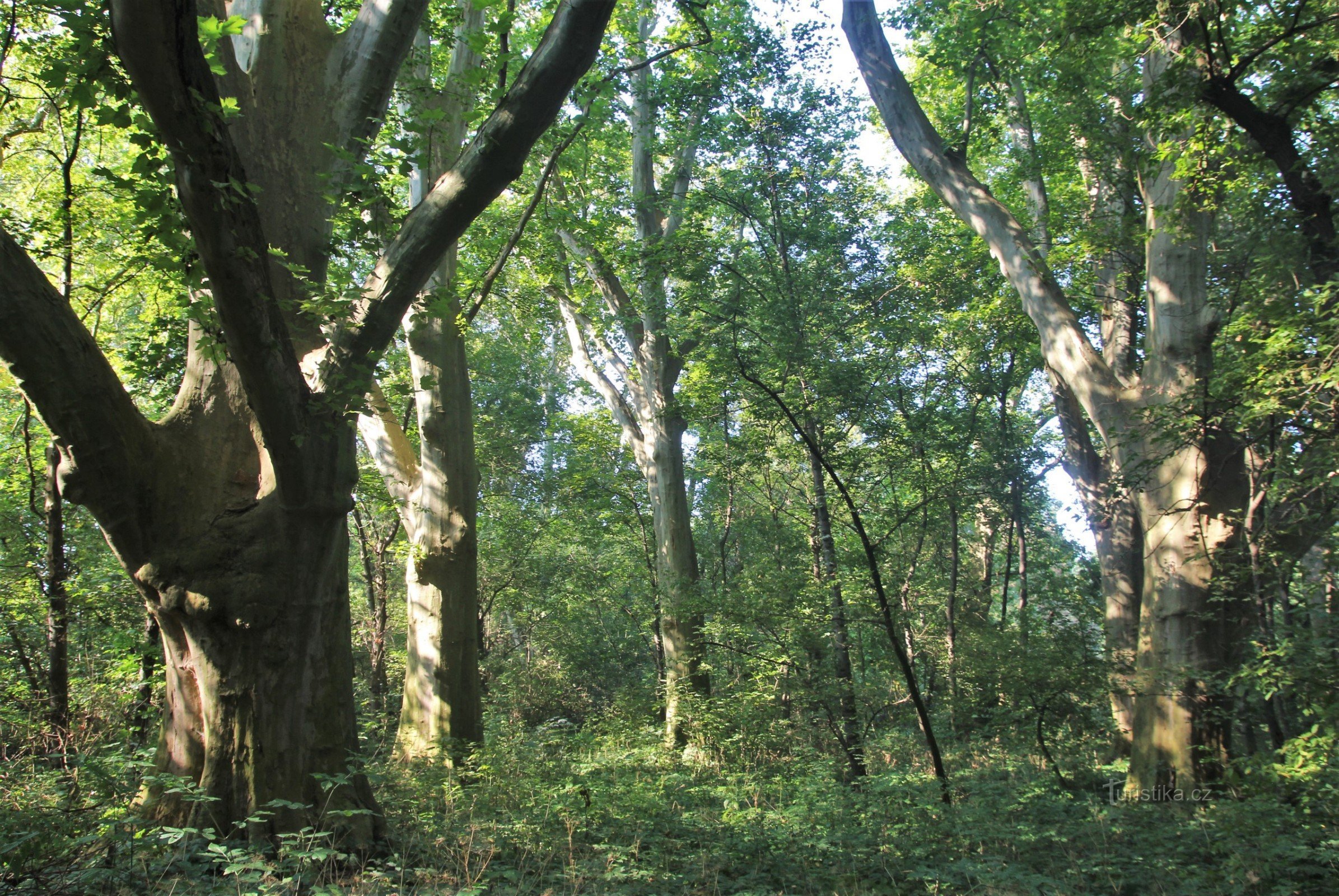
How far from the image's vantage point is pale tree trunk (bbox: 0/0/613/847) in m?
3.26

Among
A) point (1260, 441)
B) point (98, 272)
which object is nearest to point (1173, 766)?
point (1260, 441)

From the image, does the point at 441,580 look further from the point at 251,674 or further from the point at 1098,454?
the point at 1098,454

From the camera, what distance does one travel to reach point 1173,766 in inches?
250

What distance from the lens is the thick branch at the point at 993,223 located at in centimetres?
753

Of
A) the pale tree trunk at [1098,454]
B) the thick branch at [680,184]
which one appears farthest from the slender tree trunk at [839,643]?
the thick branch at [680,184]

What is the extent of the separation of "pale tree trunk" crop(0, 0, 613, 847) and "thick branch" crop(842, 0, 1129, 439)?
597cm

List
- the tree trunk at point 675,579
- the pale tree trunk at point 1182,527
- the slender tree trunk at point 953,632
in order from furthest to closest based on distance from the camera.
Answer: the tree trunk at point 675,579, the slender tree trunk at point 953,632, the pale tree trunk at point 1182,527

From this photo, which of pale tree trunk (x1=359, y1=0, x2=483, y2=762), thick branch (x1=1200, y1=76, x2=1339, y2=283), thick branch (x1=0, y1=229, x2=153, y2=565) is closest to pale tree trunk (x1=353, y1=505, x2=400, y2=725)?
pale tree trunk (x1=359, y1=0, x2=483, y2=762)

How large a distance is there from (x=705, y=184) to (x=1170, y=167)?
5.75 m

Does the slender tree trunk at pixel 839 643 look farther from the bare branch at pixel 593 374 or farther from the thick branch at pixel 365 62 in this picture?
the thick branch at pixel 365 62

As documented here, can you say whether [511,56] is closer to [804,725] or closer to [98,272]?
[98,272]

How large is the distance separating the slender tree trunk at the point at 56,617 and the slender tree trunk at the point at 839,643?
6359 millimetres

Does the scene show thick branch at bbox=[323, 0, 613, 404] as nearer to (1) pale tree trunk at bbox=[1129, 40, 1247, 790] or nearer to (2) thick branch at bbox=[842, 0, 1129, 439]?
(1) pale tree trunk at bbox=[1129, 40, 1247, 790]

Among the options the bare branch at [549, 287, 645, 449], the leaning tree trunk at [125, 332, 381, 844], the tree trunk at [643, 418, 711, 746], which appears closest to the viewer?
the leaning tree trunk at [125, 332, 381, 844]
